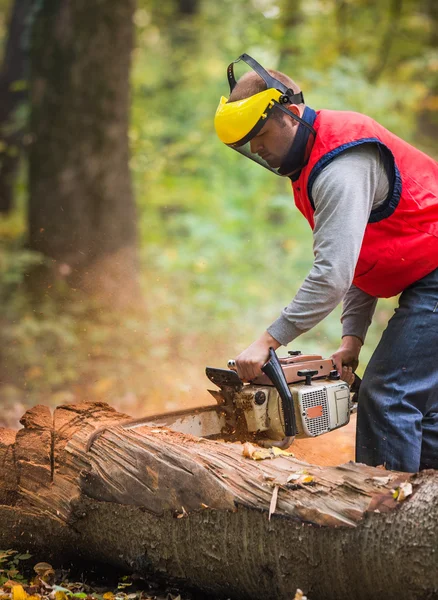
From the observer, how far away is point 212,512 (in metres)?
2.72

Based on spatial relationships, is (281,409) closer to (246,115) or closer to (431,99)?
(246,115)

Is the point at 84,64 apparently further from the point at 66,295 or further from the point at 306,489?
the point at 306,489

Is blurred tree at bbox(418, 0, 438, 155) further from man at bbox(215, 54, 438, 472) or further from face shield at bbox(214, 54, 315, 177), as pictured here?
face shield at bbox(214, 54, 315, 177)

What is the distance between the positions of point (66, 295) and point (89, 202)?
115cm

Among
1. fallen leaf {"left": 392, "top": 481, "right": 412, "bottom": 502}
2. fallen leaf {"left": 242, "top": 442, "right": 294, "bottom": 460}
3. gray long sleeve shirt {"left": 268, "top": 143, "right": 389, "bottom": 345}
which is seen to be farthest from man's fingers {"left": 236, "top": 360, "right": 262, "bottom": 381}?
fallen leaf {"left": 392, "top": 481, "right": 412, "bottom": 502}

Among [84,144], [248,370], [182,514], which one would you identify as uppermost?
[84,144]

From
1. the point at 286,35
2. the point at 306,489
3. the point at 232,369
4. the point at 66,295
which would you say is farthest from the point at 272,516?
the point at 286,35

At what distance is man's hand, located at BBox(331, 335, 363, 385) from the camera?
373 centimetres

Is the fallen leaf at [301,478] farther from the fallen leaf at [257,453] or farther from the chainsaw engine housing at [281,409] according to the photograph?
the chainsaw engine housing at [281,409]

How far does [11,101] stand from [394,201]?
10376 mm

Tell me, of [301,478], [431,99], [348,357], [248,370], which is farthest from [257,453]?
[431,99]

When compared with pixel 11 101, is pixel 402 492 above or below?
below

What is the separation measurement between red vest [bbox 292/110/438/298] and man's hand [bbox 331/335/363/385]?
0.63 m

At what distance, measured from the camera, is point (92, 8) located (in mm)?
7832
